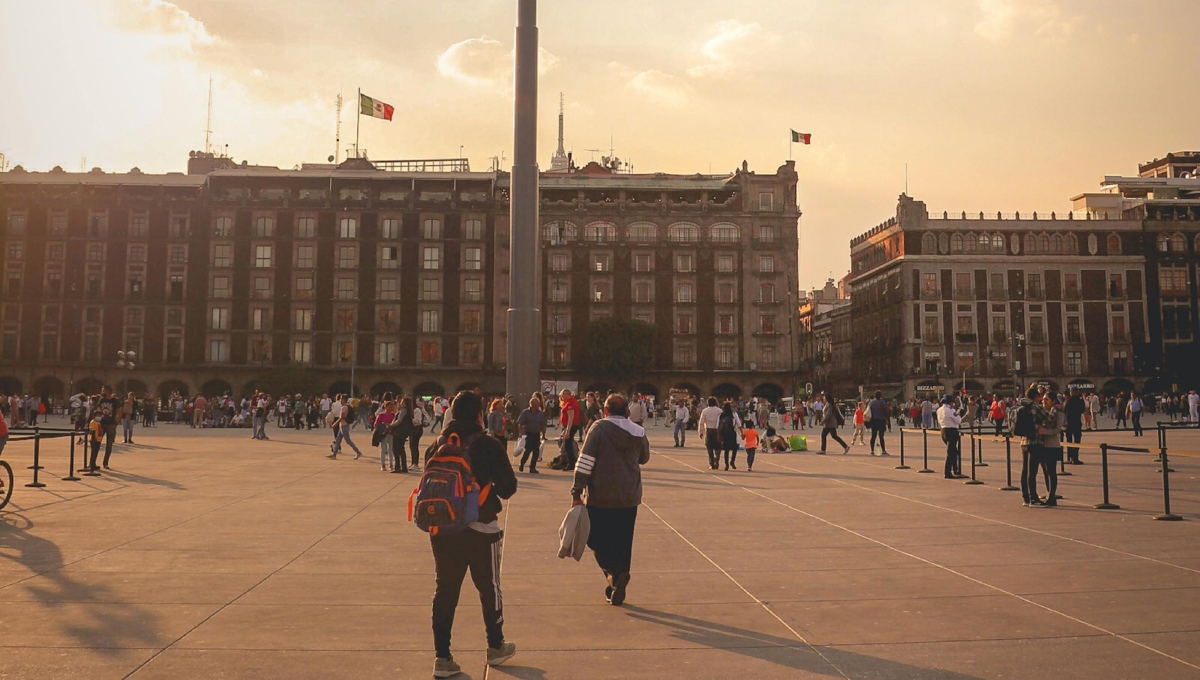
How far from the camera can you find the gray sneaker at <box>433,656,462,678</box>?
17.5 feet

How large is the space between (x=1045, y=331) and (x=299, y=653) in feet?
278

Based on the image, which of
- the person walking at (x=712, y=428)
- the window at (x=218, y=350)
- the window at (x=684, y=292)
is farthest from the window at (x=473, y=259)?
the person walking at (x=712, y=428)

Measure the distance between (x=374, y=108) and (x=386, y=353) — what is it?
727 inches

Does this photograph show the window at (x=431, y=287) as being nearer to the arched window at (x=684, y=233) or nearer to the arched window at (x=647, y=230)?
the arched window at (x=647, y=230)

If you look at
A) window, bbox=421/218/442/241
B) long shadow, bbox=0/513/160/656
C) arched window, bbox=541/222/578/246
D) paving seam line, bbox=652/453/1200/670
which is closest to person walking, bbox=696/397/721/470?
paving seam line, bbox=652/453/1200/670

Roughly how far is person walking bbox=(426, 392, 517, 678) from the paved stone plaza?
0.19 meters

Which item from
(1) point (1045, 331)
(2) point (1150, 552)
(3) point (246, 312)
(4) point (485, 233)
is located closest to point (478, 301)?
(4) point (485, 233)

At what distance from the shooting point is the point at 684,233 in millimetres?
76188

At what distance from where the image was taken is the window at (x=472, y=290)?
7431 centimetres

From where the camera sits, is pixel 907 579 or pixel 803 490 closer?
pixel 907 579

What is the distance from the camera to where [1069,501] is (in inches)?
555

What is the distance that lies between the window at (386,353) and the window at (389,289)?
144 inches

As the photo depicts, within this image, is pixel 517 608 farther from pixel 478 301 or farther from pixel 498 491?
pixel 478 301

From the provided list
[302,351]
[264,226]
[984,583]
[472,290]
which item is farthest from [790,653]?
Answer: [264,226]
